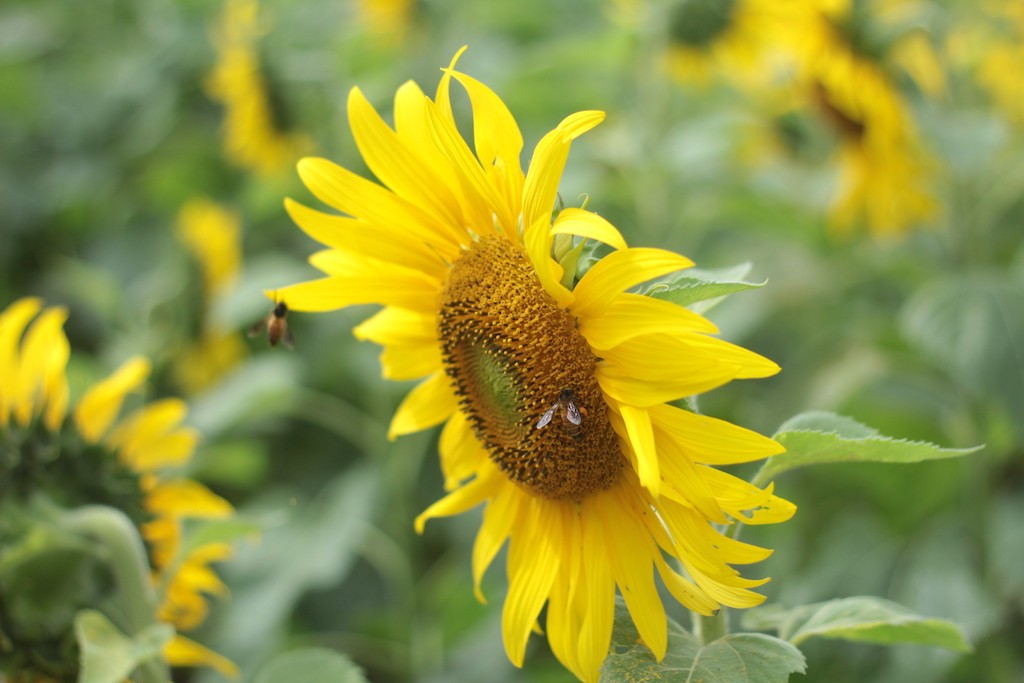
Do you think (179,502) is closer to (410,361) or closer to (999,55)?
(410,361)

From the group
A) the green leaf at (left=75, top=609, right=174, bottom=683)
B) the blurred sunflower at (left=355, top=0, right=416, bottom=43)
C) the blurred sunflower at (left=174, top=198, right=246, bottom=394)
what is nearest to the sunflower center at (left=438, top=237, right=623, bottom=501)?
the green leaf at (left=75, top=609, right=174, bottom=683)

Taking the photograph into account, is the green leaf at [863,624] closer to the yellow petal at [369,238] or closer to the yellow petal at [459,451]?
the yellow petal at [459,451]

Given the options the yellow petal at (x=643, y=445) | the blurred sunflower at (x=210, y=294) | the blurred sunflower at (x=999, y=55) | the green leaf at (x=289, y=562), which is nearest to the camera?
the yellow petal at (x=643, y=445)

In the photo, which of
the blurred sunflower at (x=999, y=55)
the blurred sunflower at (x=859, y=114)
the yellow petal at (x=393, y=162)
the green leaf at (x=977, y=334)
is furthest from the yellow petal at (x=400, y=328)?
the blurred sunflower at (x=999, y=55)

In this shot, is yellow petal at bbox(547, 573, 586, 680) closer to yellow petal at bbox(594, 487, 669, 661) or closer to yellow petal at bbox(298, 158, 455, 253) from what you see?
yellow petal at bbox(594, 487, 669, 661)

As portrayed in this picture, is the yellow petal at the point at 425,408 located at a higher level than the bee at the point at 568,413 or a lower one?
lower

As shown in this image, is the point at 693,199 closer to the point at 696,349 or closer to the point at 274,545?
the point at 274,545
